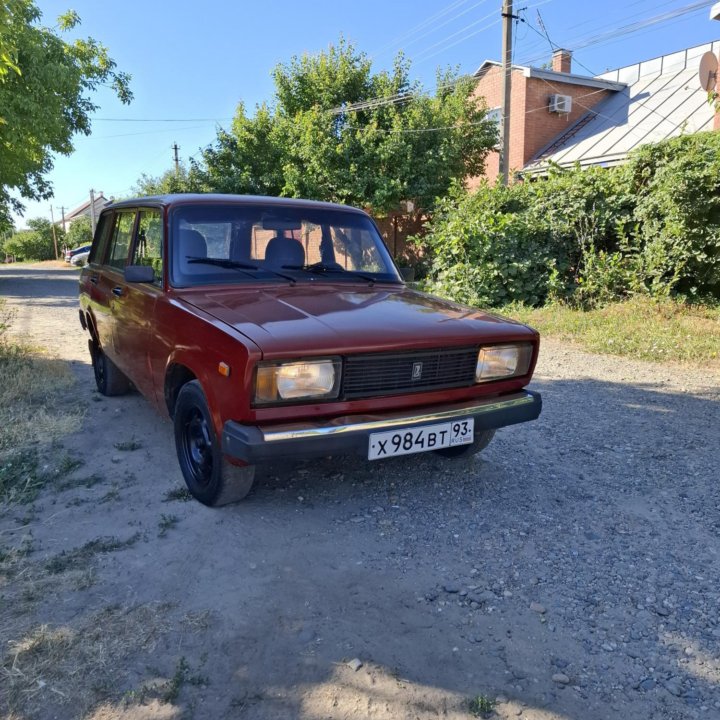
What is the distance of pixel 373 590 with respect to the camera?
8.95ft

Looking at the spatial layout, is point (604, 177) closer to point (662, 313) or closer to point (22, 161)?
point (662, 313)

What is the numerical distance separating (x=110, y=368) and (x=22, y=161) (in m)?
11.9

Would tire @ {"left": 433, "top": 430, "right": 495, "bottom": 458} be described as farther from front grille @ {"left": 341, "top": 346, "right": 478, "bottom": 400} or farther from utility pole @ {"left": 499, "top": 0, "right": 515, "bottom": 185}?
utility pole @ {"left": 499, "top": 0, "right": 515, "bottom": 185}

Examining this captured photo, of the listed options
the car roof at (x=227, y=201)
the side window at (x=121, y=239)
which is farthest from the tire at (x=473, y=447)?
the side window at (x=121, y=239)

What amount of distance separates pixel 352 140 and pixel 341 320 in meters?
17.3

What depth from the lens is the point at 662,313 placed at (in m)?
9.05

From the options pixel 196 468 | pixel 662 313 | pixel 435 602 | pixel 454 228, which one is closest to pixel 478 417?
pixel 435 602

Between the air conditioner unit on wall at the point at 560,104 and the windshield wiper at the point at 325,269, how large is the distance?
67.8ft

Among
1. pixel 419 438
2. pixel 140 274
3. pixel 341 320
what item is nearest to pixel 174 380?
pixel 140 274

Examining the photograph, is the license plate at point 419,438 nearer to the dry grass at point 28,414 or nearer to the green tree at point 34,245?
the dry grass at point 28,414

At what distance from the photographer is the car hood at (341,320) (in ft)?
9.64

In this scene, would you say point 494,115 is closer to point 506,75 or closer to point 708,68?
point 506,75

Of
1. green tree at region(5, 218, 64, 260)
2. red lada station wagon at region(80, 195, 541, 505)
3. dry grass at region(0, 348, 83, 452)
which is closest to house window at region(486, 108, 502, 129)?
dry grass at region(0, 348, 83, 452)

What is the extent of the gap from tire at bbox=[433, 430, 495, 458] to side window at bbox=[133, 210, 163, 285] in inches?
88.8
